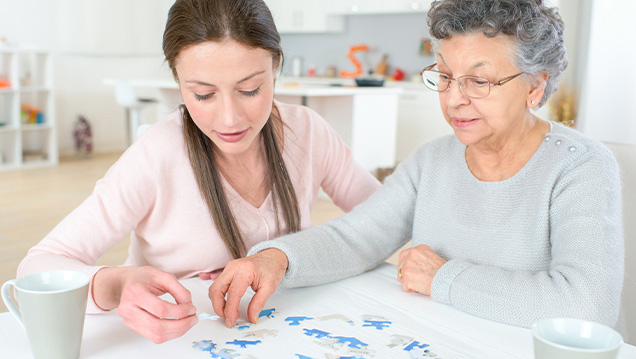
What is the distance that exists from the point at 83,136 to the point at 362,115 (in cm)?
356

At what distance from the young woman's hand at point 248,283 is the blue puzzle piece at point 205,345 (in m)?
0.07

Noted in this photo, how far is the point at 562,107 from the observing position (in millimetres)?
3576

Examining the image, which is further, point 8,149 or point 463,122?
point 8,149

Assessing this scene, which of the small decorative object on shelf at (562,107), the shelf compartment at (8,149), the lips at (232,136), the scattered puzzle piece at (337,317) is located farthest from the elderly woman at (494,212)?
the shelf compartment at (8,149)

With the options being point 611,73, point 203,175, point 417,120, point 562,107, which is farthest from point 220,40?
point 417,120

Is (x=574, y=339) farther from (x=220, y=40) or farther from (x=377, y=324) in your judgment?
(x=220, y=40)

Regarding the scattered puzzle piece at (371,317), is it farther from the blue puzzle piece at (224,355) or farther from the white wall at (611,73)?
the white wall at (611,73)

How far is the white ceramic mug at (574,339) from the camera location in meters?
0.66

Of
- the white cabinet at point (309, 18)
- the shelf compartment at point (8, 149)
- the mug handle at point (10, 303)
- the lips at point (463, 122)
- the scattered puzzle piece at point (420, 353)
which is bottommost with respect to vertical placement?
the shelf compartment at point (8, 149)

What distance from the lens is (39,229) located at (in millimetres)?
4262

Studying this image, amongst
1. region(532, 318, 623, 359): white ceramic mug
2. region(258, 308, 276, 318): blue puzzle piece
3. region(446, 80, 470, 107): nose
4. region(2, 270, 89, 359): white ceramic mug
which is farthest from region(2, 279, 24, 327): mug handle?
→ region(446, 80, 470, 107): nose

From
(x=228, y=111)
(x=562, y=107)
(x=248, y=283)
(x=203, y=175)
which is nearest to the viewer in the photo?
(x=248, y=283)

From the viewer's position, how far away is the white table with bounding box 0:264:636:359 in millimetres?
932

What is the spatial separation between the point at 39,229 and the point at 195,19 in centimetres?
345
